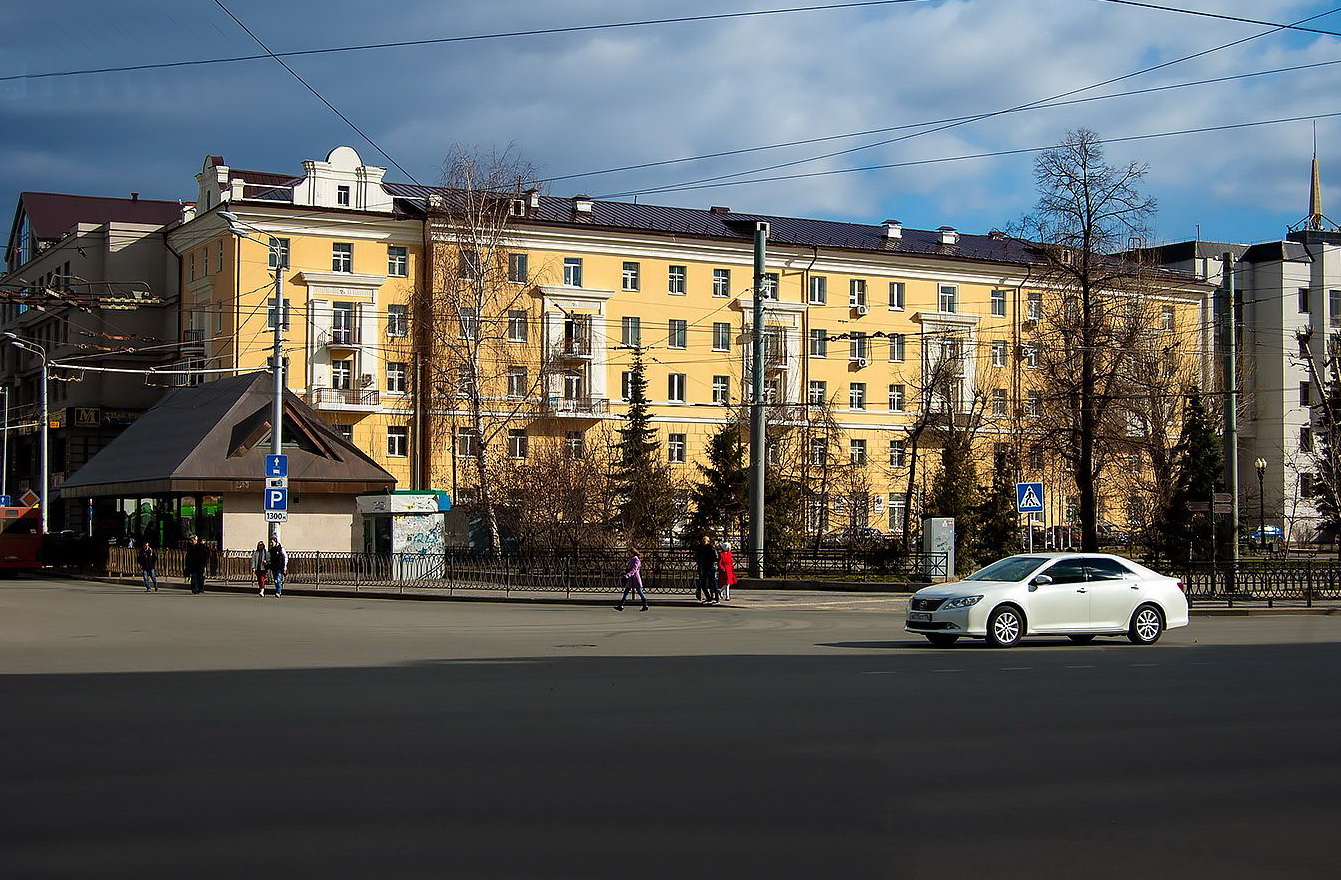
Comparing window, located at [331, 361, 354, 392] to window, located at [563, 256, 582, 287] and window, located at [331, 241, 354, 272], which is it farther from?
window, located at [563, 256, 582, 287]

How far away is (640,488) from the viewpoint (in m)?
51.4

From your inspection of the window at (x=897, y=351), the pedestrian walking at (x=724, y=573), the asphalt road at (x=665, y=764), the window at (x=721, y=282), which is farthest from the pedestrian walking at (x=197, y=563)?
the window at (x=897, y=351)

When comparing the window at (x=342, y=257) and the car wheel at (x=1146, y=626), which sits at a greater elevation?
the window at (x=342, y=257)

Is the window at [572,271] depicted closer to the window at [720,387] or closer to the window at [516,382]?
the window at [516,382]

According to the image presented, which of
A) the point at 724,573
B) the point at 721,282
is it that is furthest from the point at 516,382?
the point at 724,573

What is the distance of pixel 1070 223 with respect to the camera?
3856 centimetres

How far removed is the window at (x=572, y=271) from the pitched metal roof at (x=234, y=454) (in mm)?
21884

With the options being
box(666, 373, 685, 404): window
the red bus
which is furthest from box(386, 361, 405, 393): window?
the red bus

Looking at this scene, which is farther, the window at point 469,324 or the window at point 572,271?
→ the window at point 572,271

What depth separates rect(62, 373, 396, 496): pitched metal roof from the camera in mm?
48688

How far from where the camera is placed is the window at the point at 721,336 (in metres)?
76.8

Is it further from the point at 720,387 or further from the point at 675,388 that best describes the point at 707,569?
the point at 720,387

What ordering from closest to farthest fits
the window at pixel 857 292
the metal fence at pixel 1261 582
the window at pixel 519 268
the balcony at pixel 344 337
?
the metal fence at pixel 1261 582
the balcony at pixel 344 337
the window at pixel 519 268
the window at pixel 857 292

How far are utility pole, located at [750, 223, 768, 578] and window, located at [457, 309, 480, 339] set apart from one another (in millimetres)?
22297
